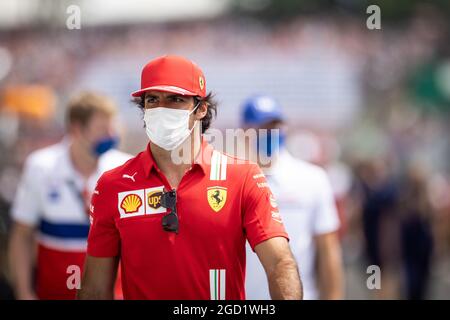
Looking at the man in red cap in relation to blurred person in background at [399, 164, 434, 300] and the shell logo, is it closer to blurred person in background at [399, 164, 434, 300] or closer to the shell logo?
the shell logo

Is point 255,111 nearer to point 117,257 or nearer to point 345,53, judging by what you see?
point 117,257

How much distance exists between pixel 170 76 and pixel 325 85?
20216 mm

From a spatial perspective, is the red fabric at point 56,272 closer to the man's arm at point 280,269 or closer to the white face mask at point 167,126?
the white face mask at point 167,126

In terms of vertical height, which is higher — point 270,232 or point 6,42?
point 6,42

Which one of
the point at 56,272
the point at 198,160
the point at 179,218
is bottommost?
the point at 56,272

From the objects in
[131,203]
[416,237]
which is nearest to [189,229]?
[131,203]

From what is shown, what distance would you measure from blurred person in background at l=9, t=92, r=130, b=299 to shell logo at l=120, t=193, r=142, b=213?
8.52 feet

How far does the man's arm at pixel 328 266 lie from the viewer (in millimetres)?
7289

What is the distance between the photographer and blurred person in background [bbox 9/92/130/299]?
733 centimetres

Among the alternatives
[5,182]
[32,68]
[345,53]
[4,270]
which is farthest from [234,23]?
[4,270]

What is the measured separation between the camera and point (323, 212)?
7.31 meters

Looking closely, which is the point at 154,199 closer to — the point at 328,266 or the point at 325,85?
the point at 328,266

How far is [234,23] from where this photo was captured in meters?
29.3

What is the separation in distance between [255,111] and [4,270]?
336cm
